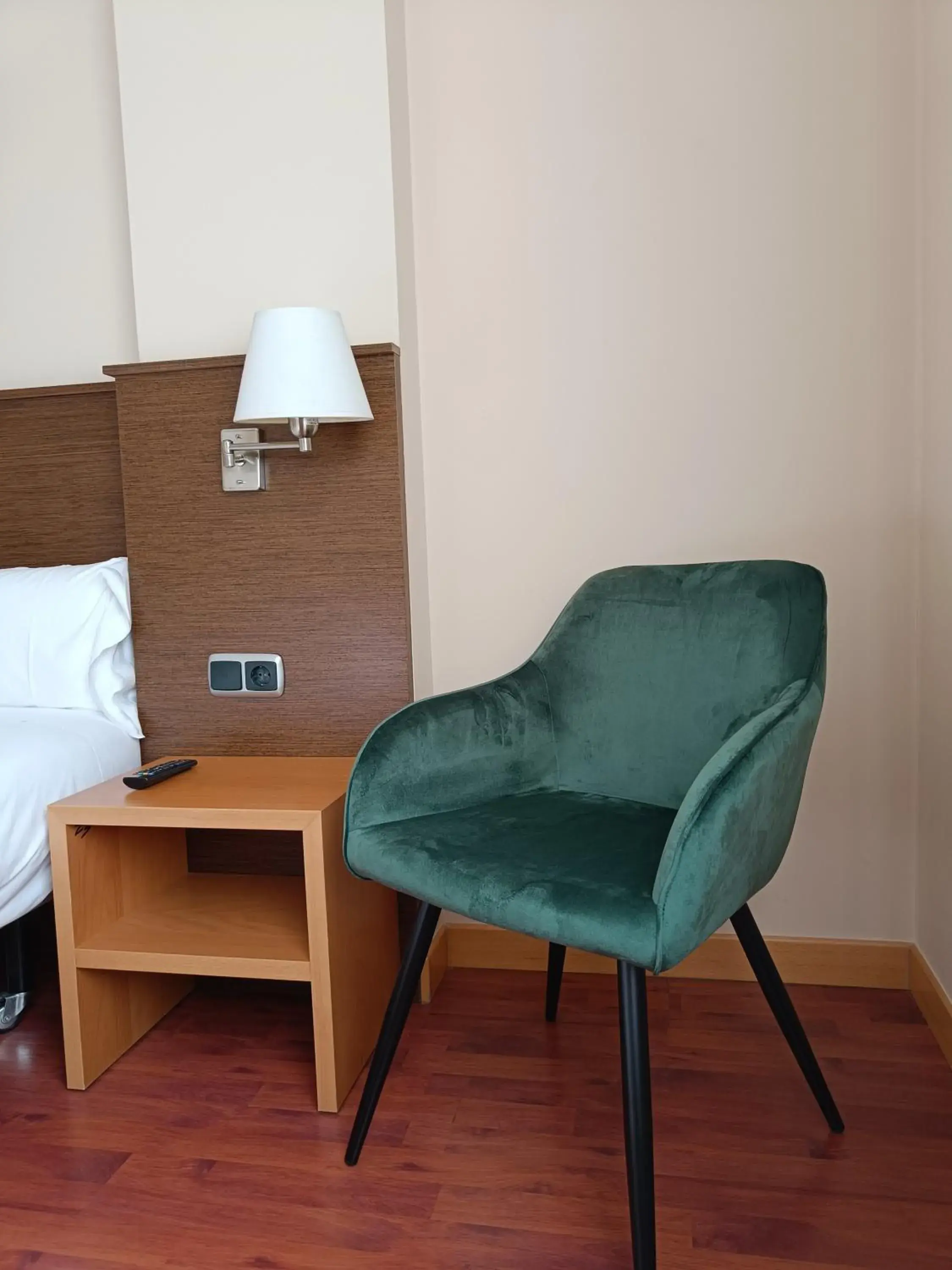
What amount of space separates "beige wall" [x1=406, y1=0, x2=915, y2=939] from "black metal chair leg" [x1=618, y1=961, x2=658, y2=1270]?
3.19ft

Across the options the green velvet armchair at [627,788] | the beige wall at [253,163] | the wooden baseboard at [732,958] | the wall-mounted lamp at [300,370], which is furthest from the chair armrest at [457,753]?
the beige wall at [253,163]

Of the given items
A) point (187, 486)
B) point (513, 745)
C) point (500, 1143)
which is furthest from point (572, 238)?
point (500, 1143)

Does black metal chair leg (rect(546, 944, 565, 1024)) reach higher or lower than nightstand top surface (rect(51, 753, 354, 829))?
lower

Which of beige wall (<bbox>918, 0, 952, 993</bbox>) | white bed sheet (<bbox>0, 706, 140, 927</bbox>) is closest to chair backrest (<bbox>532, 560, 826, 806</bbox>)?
beige wall (<bbox>918, 0, 952, 993</bbox>)

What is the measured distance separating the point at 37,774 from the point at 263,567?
58 cm

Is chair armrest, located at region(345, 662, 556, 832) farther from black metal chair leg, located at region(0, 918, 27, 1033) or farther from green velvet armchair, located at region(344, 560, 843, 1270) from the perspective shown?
black metal chair leg, located at region(0, 918, 27, 1033)

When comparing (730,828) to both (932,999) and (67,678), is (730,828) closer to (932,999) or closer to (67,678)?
(932,999)

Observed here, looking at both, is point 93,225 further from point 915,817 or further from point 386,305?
point 915,817

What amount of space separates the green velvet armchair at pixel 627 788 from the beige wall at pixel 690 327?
38 centimetres

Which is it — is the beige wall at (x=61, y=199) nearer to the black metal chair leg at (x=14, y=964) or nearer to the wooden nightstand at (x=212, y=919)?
the wooden nightstand at (x=212, y=919)

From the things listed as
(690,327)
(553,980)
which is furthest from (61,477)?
(553,980)

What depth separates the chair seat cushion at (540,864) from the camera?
1298mm

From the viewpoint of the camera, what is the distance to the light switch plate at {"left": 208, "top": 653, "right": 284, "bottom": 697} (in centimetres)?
214

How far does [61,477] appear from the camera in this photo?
2391 mm
